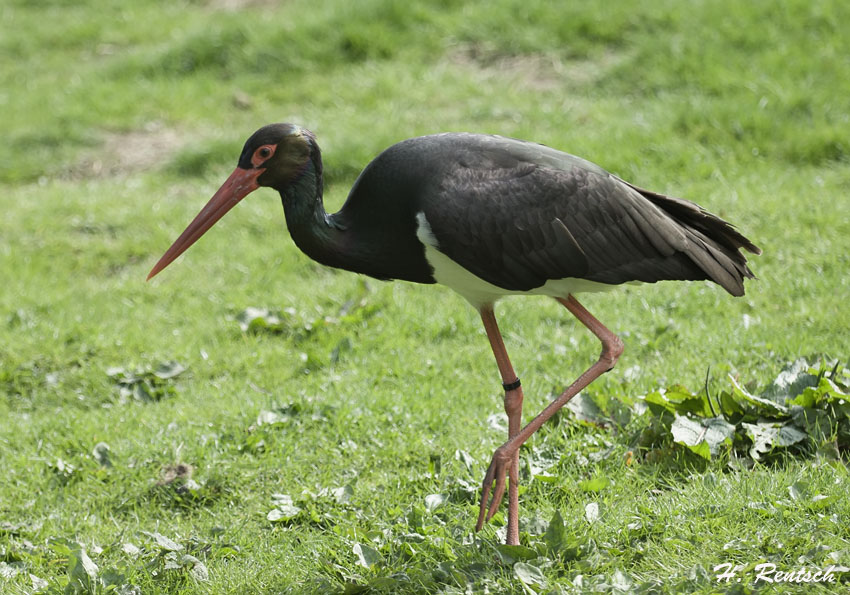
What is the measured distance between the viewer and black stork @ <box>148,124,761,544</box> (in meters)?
4.29

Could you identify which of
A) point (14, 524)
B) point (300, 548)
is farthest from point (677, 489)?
point (14, 524)

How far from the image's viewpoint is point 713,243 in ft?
14.8

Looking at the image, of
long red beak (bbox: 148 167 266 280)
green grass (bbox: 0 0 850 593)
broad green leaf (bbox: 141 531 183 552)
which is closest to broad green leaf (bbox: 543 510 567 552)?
green grass (bbox: 0 0 850 593)

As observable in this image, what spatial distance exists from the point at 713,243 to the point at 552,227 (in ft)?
2.41

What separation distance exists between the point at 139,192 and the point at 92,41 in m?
3.98

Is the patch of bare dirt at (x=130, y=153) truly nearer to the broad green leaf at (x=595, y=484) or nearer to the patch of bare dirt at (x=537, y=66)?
the patch of bare dirt at (x=537, y=66)

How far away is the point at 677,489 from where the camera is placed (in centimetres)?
429

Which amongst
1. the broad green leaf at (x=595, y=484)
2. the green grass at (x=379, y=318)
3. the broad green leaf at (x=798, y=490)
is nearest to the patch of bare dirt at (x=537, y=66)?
the green grass at (x=379, y=318)

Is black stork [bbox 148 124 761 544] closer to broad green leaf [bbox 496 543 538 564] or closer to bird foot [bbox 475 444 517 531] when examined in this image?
bird foot [bbox 475 444 517 531]

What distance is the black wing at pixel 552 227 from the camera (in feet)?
14.0

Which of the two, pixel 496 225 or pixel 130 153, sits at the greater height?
pixel 496 225

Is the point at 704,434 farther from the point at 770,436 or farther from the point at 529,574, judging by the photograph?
the point at 529,574

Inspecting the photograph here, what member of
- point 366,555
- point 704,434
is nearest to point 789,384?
point 704,434

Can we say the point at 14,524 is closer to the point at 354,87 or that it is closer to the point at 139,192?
the point at 139,192
